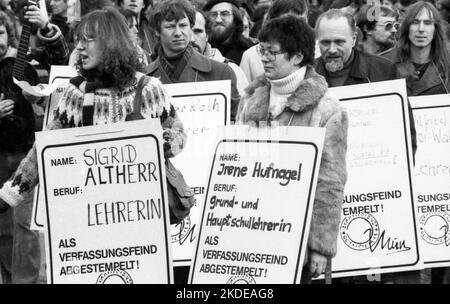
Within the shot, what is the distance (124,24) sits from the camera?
806 cm

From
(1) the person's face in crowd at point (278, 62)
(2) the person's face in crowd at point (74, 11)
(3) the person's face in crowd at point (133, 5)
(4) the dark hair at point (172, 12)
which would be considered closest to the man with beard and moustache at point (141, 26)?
(3) the person's face in crowd at point (133, 5)

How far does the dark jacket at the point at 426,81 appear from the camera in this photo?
1072 centimetres

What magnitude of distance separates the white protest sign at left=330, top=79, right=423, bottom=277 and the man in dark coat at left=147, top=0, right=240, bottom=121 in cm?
118

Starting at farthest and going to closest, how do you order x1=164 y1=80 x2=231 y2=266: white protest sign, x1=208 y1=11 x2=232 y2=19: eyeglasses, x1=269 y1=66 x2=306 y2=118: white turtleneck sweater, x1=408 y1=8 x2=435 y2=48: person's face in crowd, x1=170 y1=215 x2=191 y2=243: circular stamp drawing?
1. x1=208 y1=11 x2=232 y2=19: eyeglasses
2. x1=408 y1=8 x2=435 y2=48: person's face in crowd
3. x1=164 y1=80 x2=231 y2=266: white protest sign
4. x1=170 y1=215 x2=191 y2=243: circular stamp drawing
5. x1=269 y1=66 x2=306 y2=118: white turtleneck sweater

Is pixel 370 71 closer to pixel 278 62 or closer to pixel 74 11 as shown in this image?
pixel 278 62

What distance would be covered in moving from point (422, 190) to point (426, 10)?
5.24ft

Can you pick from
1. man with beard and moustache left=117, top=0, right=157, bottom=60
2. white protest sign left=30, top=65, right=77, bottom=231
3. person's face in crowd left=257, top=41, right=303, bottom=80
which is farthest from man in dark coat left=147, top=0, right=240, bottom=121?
man with beard and moustache left=117, top=0, right=157, bottom=60

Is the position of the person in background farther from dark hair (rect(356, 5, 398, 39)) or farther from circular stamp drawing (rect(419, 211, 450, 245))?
dark hair (rect(356, 5, 398, 39))

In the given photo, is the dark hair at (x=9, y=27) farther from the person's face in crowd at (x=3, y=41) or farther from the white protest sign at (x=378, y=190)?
the white protest sign at (x=378, y=190)

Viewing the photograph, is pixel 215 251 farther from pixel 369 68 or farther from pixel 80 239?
pixel 369 68

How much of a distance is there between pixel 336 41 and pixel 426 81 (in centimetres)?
137

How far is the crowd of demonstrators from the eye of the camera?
7945 millimetres

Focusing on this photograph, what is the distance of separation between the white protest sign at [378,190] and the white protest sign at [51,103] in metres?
2.26

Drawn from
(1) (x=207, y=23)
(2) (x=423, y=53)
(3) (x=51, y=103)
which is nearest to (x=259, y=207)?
(3) (x=51, y=103)
